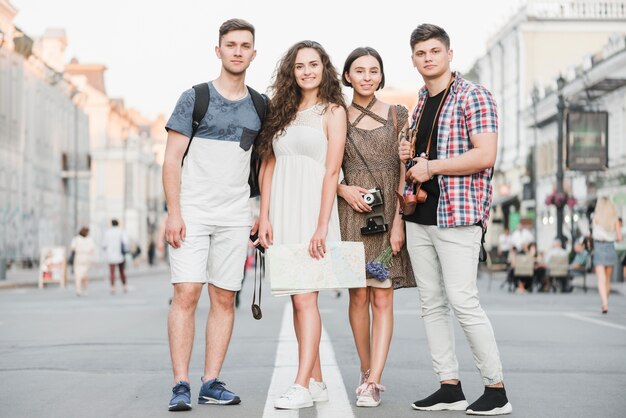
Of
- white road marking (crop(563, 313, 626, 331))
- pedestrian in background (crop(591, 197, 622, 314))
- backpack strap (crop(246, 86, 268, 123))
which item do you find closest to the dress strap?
backpack strap (crop(246, 86, 268, 123))

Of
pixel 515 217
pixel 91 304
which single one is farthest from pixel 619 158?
pixel 91 304

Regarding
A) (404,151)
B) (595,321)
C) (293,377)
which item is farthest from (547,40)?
(404,151)

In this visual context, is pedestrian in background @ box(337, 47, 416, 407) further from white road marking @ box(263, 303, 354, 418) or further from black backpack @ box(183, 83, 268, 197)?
black backpack @ box(183, 83, 268, 197)

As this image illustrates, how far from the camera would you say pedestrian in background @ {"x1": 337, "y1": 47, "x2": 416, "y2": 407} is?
6.56m

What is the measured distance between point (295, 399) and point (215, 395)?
578 mm

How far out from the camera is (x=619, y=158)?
44750mm

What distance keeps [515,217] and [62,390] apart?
186 feet

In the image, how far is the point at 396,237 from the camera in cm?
656

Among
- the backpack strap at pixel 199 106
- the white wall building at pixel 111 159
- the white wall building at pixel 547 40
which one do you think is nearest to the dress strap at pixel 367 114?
the backpack strap at pixel 199 106

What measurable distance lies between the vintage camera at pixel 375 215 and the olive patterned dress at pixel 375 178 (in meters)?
0.04

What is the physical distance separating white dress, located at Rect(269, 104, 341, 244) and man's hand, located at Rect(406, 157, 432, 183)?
53 centimetres

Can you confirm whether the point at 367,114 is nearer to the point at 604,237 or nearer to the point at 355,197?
the point at 355,197

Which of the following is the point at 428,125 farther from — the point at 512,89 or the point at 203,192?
the point at 512,89

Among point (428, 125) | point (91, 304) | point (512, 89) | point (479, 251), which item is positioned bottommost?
point (91, 304)
